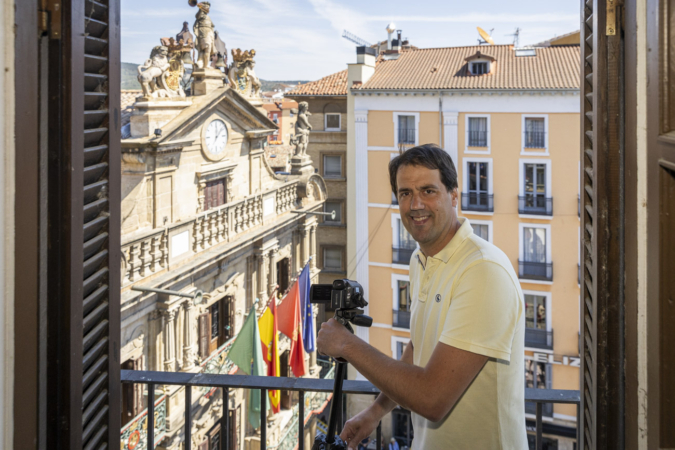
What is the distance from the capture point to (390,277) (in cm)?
2020

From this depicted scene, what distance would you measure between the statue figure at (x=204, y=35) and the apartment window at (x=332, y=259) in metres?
11.4

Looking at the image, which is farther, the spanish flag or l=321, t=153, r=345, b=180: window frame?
l=321, t=153, r=345, b=180: window frame

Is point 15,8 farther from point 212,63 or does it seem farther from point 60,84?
point 212,63

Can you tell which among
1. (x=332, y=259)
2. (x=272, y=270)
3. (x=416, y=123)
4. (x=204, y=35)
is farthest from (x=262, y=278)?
(x=332, y=259)

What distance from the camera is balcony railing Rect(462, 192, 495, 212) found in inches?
738

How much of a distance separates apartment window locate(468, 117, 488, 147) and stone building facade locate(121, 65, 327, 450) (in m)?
5.24

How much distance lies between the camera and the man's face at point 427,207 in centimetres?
172

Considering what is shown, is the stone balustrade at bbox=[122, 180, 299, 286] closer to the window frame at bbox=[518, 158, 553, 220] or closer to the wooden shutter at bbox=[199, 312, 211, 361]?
the wooden shutter at bbox=[199, 312, 211, 361]

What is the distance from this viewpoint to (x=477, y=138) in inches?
745

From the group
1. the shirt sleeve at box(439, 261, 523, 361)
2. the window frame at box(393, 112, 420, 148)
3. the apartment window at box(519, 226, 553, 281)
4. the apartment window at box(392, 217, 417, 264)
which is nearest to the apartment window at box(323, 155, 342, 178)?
the window frame at box(393, 112, 420, 148)

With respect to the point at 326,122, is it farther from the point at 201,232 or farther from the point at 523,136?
the point at 201,232

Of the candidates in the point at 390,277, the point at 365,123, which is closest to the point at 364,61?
the point at 365,123

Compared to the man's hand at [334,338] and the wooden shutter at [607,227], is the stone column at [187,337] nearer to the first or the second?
the man's hand at [334,338]

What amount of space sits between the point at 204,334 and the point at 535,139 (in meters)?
10.3
